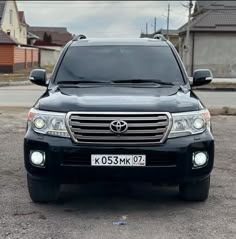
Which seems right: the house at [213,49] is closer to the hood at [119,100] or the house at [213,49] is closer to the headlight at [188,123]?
the hood at [119,100]

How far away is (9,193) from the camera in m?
6.29

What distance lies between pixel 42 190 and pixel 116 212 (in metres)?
0.82

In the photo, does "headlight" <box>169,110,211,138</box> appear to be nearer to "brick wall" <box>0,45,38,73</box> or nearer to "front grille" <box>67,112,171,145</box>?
"front grille" <box>67,112,171,145</box>

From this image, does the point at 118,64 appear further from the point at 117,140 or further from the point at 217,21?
the point at 217,21

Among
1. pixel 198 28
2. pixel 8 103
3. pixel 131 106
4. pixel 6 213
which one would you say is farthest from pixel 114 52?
pixel 198 28

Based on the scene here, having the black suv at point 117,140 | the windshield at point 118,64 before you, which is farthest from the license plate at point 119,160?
the windshield at point 118,64

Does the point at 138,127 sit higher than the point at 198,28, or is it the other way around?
the point at 138,127

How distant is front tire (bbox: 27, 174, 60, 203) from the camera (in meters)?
5.63

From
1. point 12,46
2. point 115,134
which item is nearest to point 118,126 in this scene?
point 115,134

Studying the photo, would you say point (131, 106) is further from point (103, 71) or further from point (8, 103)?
point (8, 103)

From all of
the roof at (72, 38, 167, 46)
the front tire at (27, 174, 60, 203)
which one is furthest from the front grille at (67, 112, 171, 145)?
the roof at (72, 38, 167, 46)

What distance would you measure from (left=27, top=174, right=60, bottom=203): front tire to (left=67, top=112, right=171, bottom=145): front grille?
0.73 metres

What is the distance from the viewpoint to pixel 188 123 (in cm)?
532

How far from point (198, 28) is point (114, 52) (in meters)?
39.8
